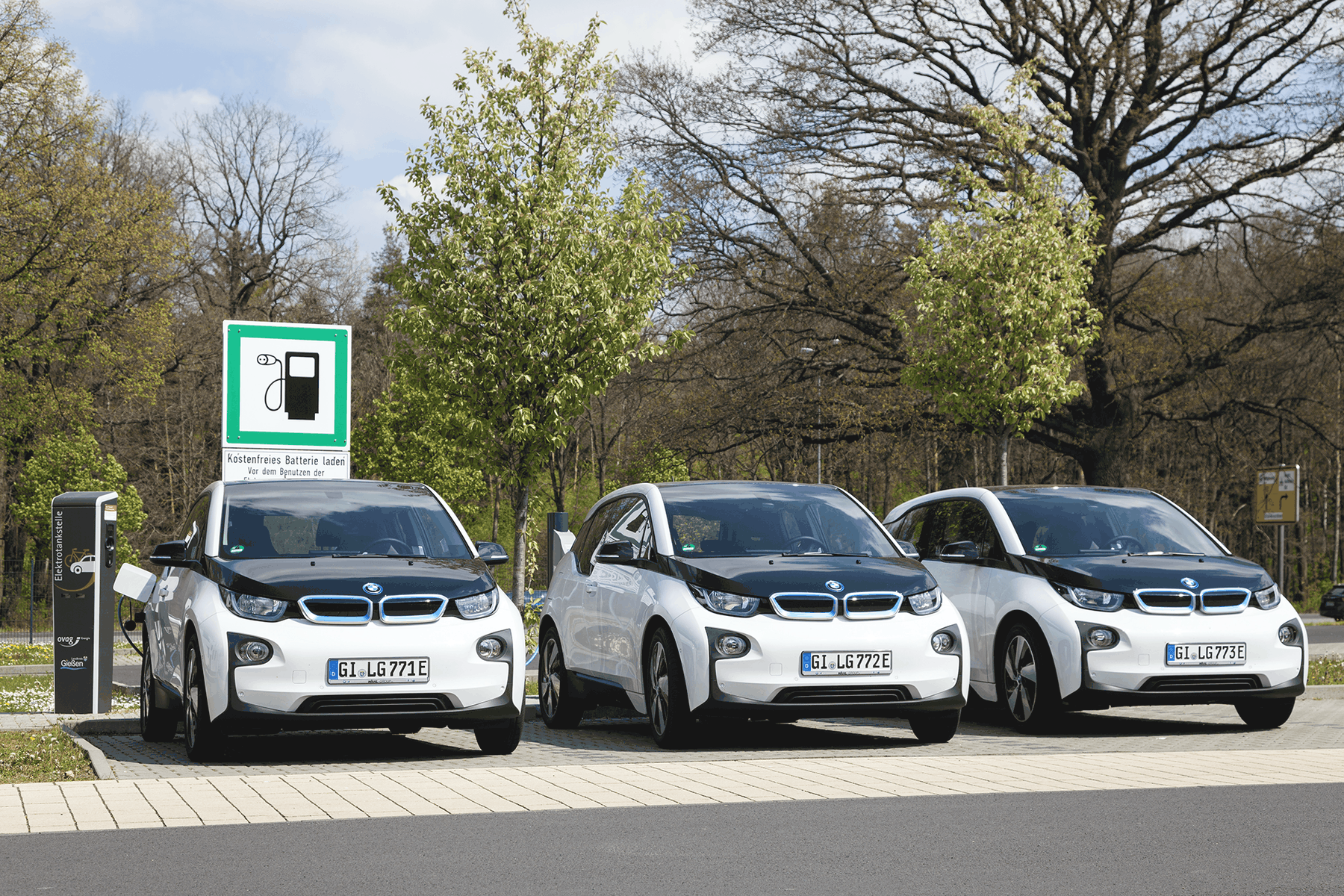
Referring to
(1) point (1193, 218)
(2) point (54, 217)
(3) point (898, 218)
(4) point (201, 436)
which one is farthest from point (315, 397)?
(4) point (201, 436)

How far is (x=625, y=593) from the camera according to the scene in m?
10.1

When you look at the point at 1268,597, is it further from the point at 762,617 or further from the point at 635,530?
the point at 635,530

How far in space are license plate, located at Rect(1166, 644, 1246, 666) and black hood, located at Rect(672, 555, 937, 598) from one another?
5.82 feet

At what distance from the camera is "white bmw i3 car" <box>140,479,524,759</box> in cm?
852

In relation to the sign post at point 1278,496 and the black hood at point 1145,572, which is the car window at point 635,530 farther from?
the sign post at point 1278,496

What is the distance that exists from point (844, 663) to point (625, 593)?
1.69 meters

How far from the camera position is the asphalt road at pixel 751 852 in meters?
5.57

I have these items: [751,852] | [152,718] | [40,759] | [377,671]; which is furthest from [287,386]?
[751,852]

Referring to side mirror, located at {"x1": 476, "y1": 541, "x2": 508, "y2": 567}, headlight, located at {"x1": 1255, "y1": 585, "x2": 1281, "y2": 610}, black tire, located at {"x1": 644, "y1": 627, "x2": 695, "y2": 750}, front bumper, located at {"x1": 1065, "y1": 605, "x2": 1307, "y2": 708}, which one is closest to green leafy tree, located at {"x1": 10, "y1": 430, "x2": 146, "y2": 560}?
side mirror, located at {"x1": 476, "y1": 541, "x2": 508, "y2": 567}

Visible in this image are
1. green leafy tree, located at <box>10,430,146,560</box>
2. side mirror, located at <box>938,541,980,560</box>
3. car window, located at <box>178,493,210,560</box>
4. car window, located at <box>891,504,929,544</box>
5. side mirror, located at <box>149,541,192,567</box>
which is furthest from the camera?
green leafy tree, located at <box>10,430,146,560</box>

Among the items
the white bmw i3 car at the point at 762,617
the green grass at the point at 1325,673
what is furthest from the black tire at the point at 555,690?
the green grass at the point at 1325,673

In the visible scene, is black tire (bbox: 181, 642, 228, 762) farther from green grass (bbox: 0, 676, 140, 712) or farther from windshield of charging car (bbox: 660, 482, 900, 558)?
green grass (bbox: 0, 676, 140, 712)

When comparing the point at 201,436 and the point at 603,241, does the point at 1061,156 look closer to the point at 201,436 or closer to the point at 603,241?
the point at 603,241

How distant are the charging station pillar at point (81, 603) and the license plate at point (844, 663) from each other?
231 inches
